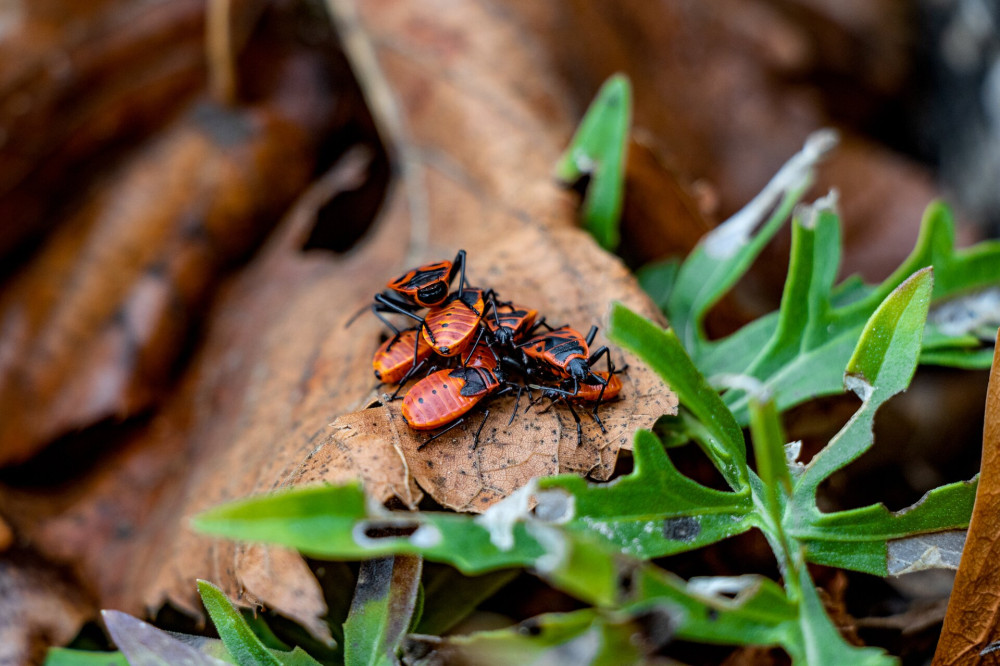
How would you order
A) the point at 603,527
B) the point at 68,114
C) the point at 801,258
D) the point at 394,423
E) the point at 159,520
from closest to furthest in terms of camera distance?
the point at 603,527
the point at 394,423
the point at 801,258
the point at 159,520
the point at 68,114

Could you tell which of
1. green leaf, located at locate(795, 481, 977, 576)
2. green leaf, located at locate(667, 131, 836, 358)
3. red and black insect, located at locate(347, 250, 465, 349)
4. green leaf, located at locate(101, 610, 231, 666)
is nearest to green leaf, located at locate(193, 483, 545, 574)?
green leaf, located at locate(101, 610, 231, 666)

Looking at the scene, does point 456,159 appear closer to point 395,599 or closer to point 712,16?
point 395,599

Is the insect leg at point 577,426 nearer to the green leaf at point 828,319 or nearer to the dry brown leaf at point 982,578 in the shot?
the green leaf at point 828,319

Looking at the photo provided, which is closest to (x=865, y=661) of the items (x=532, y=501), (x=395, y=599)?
(x=532, y=501)

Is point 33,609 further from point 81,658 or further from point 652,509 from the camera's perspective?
point 652,509

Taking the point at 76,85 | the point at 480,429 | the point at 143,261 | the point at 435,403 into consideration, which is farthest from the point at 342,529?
the point at 76,85

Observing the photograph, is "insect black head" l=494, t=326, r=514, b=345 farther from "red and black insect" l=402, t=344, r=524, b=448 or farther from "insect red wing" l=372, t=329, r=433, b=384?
"insect red wing" l=372, t=329, r=433, b=384
